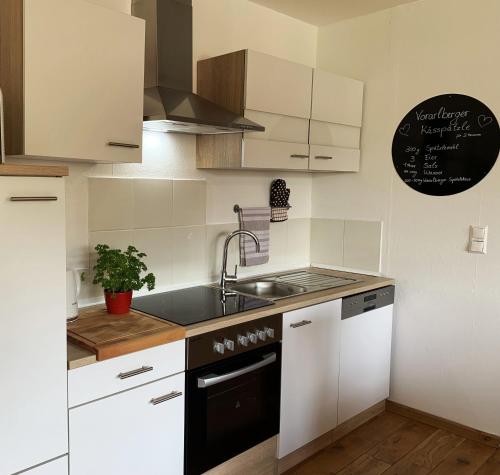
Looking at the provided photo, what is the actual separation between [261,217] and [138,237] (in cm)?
86

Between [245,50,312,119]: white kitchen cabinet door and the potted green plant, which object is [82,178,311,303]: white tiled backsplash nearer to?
the potted green plant

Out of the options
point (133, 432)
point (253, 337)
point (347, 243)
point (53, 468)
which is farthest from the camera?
point (347, 243)

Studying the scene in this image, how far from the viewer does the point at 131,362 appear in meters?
1.84

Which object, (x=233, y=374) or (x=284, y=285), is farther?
(x=284, y=285)

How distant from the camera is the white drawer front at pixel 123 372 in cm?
171

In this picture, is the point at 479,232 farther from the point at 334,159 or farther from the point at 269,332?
the point at 269,332

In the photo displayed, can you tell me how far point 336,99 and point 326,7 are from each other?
553 millimetres

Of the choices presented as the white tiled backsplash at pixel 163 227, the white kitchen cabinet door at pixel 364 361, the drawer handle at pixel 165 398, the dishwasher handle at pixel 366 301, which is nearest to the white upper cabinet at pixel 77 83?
the white tiled backsplash at pixel 163 227

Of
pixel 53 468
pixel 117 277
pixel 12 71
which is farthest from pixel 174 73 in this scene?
pixel 53 468

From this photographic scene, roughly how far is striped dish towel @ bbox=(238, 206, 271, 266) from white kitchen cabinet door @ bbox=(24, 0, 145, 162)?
3.45 ft

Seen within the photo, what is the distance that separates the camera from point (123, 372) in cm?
182

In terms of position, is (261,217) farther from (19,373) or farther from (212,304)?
(19,373)

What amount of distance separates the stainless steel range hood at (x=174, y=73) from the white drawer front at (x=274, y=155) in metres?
0.17

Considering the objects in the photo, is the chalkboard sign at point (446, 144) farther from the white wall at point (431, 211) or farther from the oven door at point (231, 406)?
the oven door at point (231, 406)
